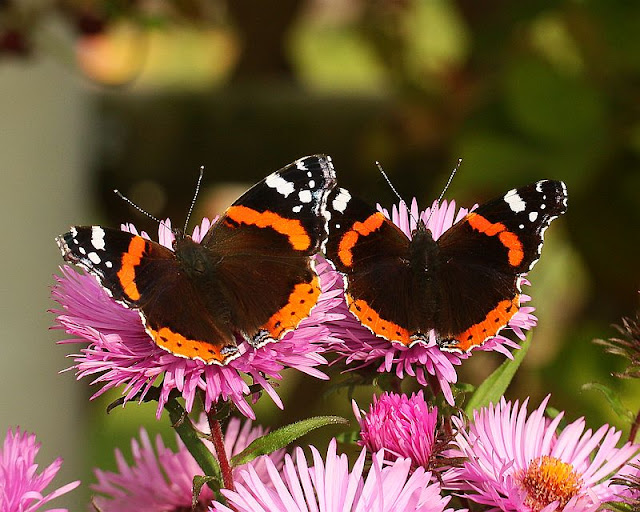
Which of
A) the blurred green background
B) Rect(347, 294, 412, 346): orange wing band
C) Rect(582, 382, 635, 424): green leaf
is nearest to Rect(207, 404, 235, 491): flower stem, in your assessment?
Rect(347, 294, 412, 346): orange wing band

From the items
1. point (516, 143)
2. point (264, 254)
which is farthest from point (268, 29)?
point (264, 254)

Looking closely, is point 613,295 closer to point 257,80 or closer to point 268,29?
point 257,80

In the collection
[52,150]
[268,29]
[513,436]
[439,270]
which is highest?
[268,29]

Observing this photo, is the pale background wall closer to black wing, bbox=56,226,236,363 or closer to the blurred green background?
the blurred green background

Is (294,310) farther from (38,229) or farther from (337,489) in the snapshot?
(38,229)

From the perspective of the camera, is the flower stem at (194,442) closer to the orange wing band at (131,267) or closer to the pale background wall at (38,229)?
the orange wing band at (131,267)

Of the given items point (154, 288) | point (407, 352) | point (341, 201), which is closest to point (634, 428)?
point (407, 352)
